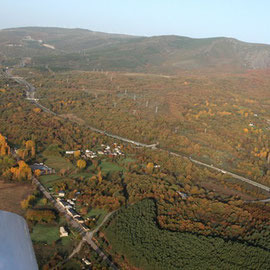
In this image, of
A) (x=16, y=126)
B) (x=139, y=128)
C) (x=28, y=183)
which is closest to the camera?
(x=28, y=183)

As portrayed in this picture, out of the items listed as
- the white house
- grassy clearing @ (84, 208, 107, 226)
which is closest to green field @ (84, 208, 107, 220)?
A: grassy clearing @ (84, 208, 107, 226)

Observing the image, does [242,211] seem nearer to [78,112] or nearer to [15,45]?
[78,112]

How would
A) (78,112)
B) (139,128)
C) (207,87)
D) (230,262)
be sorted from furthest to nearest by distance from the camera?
(207,87)
(78,112)
(139,128)
(230,262)

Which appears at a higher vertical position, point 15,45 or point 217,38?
point 217,38

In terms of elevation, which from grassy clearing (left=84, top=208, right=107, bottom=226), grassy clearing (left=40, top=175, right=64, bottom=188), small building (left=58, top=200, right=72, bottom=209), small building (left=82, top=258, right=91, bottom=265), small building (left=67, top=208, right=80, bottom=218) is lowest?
small building (left=82, top=258, right=91, bottom=265)

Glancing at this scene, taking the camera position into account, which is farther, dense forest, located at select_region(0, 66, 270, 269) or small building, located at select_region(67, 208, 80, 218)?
small building, located at select_region(67, 208, 80, 218)

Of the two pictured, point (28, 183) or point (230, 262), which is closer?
point (230, 262)

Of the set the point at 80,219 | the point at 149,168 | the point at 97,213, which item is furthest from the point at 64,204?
the point at 149,168

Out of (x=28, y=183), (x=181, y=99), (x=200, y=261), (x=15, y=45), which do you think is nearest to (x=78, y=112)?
(x=181, y=99)

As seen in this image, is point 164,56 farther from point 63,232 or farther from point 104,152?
point 63,232

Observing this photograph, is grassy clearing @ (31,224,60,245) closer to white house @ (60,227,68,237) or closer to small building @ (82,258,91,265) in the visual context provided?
white house @ (60,227,68,237)

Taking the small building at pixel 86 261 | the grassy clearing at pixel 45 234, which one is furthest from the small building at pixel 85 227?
the small building at pixel 86 261
